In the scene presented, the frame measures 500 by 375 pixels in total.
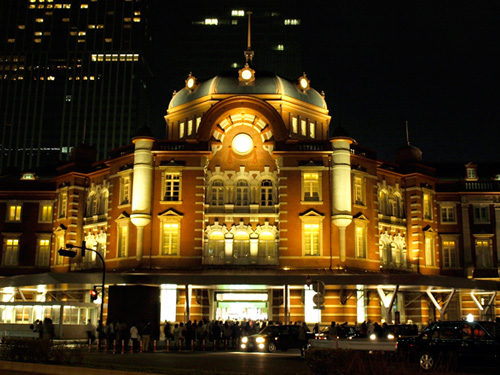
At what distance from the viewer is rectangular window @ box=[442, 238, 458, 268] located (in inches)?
2249

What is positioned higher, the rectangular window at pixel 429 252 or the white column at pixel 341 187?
the white column at pixel 341 187

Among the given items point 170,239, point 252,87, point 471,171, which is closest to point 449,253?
point 471,171

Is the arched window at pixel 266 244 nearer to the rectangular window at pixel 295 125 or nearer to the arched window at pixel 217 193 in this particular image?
the arched window at pixel 217 193

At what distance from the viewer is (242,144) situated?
166 feet

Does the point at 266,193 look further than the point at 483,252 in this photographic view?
No

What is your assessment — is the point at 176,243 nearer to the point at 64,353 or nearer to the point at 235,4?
the point at 64,353

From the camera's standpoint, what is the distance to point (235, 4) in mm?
121312

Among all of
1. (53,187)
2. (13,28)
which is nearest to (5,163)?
(13,28)

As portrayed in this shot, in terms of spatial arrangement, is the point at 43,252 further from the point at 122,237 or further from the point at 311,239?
the point at 311,239

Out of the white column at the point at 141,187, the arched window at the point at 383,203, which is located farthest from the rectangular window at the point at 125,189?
the arched window at the point at 383,203

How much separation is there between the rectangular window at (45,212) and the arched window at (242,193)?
18694mm

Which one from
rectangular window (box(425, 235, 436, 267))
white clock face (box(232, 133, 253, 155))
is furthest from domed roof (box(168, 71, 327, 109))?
rectangular window (box(425, 235, 436, 267))

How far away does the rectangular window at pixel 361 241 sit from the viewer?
4947 cm

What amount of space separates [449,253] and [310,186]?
51.0 ft
